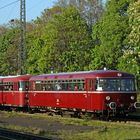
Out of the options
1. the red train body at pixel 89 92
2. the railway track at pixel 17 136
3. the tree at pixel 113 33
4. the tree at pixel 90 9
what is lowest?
the railway track at pixel 17 136

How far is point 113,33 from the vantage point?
5397cm

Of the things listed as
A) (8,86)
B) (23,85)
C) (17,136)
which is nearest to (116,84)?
(17,136)

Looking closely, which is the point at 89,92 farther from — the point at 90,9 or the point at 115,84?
the point at 90,9

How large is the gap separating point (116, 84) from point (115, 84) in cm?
6

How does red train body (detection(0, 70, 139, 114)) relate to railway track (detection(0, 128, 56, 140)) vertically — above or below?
above

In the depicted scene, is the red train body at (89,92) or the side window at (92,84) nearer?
the red train body at (89,92)

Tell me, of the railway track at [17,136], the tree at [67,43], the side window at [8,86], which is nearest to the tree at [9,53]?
the tree at [67,43]

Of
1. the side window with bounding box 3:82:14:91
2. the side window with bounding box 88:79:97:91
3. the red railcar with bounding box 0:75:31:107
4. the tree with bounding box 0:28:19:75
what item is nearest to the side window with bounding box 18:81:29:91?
the red railcar with bounding box 0:75:31:107

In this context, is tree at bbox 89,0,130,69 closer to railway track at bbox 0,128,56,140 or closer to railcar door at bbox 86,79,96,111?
railcar door at bbox 86,79,96,111

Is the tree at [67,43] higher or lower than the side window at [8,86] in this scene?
higher

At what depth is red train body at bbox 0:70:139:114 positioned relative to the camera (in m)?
30.9

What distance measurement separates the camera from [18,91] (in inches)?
1729

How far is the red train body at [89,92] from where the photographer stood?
30906 millimetres

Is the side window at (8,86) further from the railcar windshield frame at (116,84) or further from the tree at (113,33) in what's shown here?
the railcar windshield frame at (116,84)
